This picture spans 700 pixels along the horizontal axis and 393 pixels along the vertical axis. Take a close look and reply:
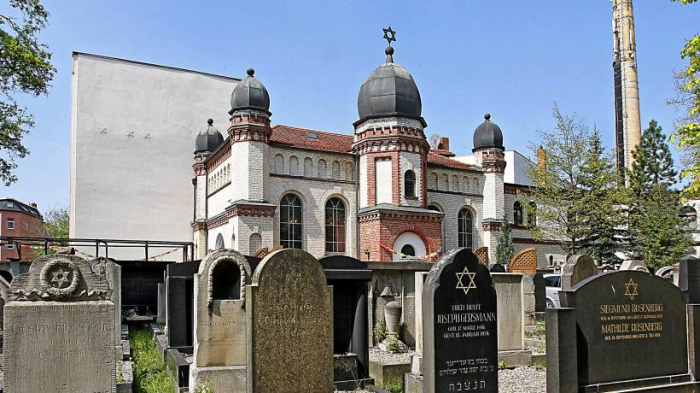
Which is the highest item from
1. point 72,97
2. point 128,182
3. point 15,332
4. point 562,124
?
point 72,97

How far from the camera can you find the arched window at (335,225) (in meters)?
29.9

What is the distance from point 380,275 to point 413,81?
60.6ft

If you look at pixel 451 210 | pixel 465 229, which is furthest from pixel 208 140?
pixel 465 229

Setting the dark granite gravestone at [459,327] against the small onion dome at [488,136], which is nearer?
the dark granite gravestone at [459,327]

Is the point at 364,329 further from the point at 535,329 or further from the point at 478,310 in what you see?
the point at 535,329

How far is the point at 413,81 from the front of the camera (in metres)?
30.5

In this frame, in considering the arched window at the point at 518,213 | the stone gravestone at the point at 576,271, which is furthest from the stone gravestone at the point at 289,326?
the arched window at the point at 518,213

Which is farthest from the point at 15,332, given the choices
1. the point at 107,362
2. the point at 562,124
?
the point at 562,124

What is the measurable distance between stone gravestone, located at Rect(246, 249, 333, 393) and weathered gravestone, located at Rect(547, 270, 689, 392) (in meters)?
2.74

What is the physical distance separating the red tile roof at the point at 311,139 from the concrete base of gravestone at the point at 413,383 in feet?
70.5

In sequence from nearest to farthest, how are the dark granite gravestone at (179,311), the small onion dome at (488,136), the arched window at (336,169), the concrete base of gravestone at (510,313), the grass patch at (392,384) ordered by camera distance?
the grass patch at (392,384)
the concrete base of gravestone at (510,313)
the dark granite gravestone at (179,311)
the arched window at (336,169)
the small onion dome at (488,136)

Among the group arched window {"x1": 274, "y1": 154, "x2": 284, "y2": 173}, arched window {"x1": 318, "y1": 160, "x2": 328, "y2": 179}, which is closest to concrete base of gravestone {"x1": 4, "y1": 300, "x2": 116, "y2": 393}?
arched window {"x1": 274, "y1": 154, "x2": 284, "y2": 173}

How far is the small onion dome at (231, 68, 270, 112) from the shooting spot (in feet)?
91.2

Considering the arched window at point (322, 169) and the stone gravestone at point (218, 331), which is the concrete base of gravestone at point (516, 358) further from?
the arched window at point (322, 169)
